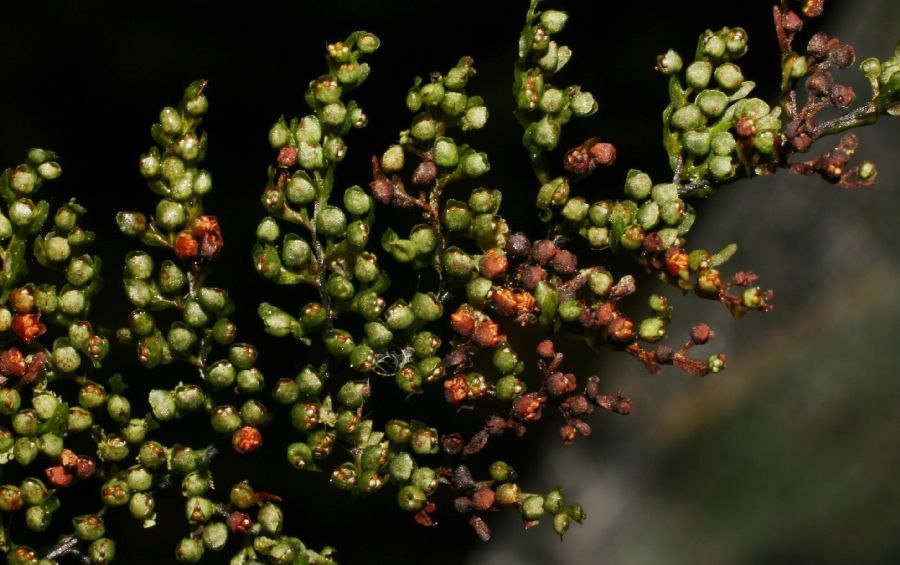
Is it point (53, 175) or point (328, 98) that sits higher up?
point (328, 98)

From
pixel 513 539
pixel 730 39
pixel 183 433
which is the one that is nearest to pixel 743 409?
pixel 513 539

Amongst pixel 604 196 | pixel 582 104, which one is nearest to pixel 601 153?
pixel 582 104

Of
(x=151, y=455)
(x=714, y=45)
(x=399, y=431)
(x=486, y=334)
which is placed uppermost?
(x=714, y=45)

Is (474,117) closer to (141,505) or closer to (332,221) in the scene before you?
(332,221)

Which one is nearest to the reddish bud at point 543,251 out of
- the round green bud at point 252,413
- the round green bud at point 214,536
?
the round green bud at point 252,413

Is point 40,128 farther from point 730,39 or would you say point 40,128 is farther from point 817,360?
point 817,360

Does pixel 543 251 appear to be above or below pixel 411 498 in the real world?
above
